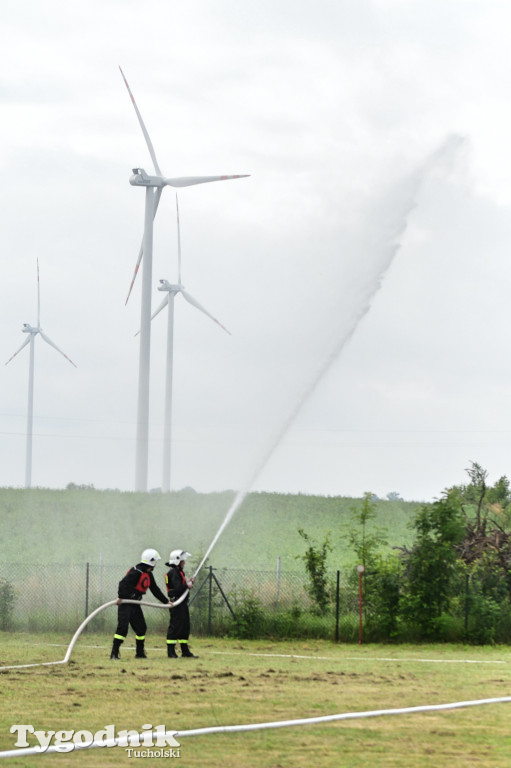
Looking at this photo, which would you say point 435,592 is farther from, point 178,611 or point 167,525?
point 167,525

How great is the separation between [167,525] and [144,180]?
18939 millimetres

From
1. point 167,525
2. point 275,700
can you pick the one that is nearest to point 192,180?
point 167,525

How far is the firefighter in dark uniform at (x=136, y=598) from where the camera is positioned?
20.6m

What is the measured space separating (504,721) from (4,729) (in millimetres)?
5921

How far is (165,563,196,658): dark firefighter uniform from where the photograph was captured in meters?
20.9

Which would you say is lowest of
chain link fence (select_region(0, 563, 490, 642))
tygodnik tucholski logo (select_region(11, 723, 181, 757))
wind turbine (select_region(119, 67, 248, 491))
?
chain link fence (select_region(0, 563, 490, 642))

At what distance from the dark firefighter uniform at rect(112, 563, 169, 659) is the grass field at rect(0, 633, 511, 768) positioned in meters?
0.41

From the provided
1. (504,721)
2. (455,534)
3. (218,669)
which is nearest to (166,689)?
(218,669)

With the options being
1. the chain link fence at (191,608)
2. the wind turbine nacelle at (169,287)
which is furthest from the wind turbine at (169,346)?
the chain link fence at (191,608)

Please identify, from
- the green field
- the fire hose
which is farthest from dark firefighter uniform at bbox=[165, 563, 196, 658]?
the green field

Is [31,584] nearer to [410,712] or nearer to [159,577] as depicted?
[159,577]

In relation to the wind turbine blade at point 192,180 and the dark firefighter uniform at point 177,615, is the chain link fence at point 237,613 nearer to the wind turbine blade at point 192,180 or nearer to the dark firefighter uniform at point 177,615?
the dark firefighter uniform at point 177,615

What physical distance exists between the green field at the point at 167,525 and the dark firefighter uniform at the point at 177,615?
2521cm

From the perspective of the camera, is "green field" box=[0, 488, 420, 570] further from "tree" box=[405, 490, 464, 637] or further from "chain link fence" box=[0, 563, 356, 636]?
"tree" box=[405, 490, 464, 637]
